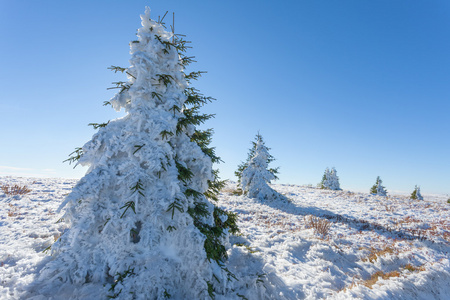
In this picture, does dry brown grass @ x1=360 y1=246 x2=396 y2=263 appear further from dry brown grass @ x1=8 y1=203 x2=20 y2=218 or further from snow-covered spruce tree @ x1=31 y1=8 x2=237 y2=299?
dry brown grass @ x1=8 y1=203 x2=20 y2=218

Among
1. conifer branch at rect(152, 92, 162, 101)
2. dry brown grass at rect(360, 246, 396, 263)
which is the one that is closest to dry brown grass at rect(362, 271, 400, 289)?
dry brown grass at rect(360, 246, 396, 263)

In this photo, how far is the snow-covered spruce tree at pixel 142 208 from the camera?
457 cm

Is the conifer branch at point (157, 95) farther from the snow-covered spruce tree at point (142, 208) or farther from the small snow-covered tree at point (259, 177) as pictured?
the small snow-covered tree at point (259, 177)

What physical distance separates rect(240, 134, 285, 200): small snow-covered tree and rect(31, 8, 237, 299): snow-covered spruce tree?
16.9m

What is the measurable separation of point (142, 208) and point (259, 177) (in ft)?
60.9

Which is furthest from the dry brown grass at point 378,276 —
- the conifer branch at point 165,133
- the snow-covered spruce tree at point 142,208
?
the conifer branch at point 165,133

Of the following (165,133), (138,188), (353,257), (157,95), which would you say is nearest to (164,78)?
(157,95)

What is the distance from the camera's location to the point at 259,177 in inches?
892

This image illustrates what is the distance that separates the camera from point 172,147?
5.98 meters

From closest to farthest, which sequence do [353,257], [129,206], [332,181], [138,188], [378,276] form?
1. [129,206]
2. [138,188]
3. [378,276]
4. [353,257]
5. [332,181]

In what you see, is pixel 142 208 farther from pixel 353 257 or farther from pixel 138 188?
pixel 353 257

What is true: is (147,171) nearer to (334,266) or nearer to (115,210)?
(115,210)

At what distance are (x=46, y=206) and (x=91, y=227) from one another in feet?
31.0

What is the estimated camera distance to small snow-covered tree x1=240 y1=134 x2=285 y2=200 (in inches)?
870
